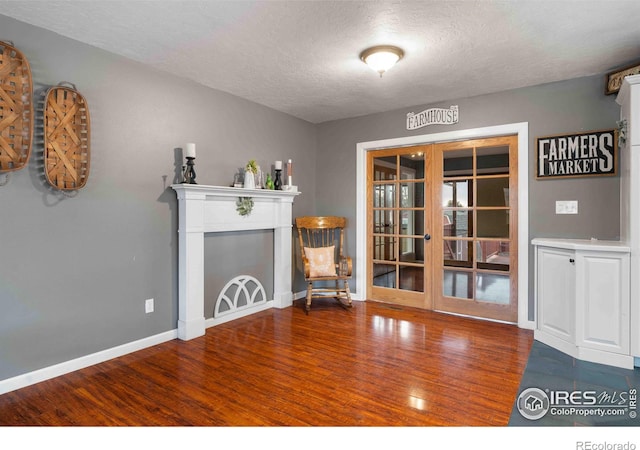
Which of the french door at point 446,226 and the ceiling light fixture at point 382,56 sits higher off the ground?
the ceiling light fixture at point 382,56

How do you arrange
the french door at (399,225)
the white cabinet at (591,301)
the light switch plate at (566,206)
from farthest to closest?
1. the french door at (399,225)
2. the light switch plate at (566,206)
3. the white cabinet at (591,301)

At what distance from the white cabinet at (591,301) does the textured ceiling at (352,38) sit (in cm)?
158

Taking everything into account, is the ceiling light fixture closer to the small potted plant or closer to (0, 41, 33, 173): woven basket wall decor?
the small potted plant

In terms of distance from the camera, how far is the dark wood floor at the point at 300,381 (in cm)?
208

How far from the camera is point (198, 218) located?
3.41m

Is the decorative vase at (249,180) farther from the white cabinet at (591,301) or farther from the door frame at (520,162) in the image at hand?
the white cabinet at (591,301)

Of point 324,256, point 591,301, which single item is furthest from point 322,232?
point 591,301

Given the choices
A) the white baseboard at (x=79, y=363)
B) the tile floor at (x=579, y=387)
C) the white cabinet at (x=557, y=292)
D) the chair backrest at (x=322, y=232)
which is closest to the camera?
the tile floor at (x=579, y=387)

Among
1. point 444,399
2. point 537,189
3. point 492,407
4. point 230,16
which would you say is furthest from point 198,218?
point 537,189

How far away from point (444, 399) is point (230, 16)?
284 cm

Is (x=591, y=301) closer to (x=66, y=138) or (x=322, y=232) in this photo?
(x=322, y=232)

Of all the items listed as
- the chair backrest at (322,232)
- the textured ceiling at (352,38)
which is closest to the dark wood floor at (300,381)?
the chair backrest at (322,232)

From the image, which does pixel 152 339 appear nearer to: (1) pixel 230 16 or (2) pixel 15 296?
(2) pixel 15 296

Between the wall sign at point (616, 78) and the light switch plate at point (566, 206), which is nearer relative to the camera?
the wall sign at point (616, 78)
